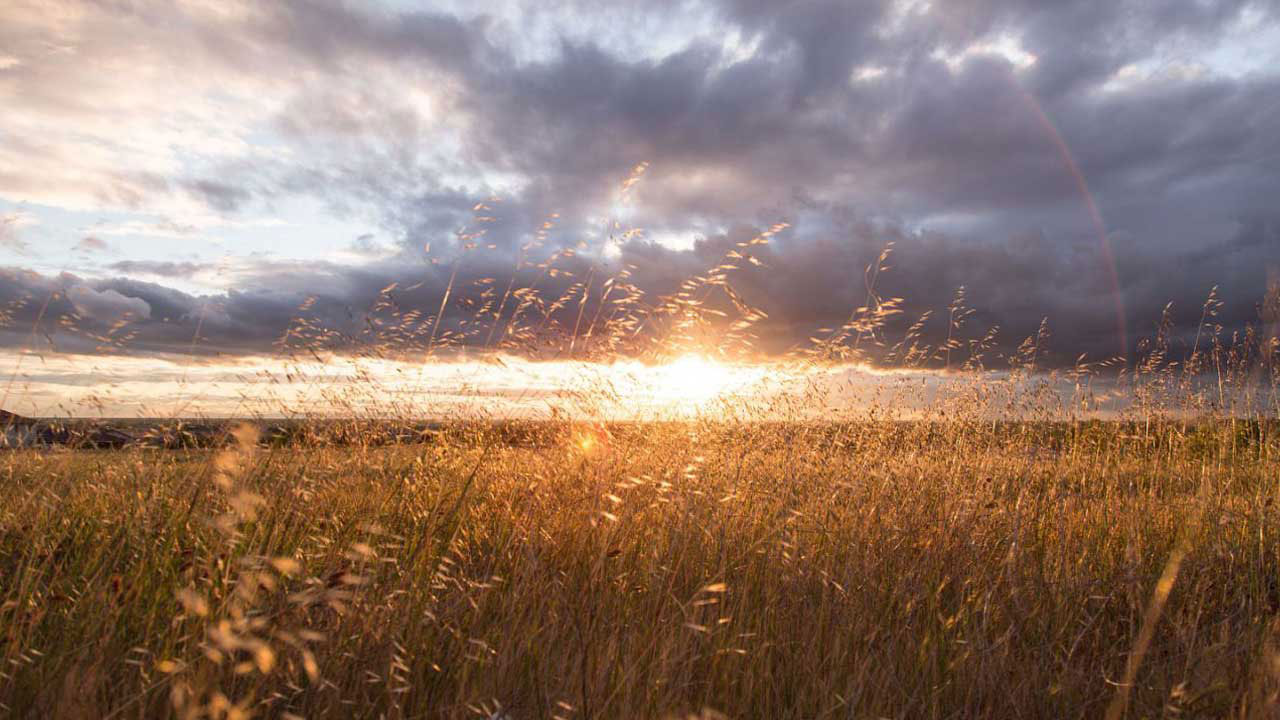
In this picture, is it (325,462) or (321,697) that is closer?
(321,697)

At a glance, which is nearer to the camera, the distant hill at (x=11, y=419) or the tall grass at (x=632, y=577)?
the tall grass at (x=632, y=577)

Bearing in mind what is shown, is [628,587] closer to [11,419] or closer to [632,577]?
[632,577]

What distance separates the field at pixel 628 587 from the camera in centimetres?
206

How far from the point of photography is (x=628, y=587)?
3.03 metres

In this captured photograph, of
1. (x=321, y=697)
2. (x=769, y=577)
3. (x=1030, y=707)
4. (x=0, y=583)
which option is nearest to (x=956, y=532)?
(x=769, y=577)

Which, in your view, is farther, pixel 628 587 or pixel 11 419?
pixel 11 419

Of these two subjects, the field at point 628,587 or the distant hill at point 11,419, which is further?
the distant hill at point 11,419

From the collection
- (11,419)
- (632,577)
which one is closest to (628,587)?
(632,577)

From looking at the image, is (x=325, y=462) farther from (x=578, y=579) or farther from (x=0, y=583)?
(x=578, y=579)

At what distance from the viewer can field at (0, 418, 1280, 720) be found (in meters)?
2.06

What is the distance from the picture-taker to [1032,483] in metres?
5.46

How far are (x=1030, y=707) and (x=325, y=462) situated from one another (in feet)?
12.8

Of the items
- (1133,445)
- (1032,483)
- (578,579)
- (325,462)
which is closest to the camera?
(578,579)

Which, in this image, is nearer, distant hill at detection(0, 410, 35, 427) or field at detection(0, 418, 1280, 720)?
field at detection(0, 418, 1280, 720)
